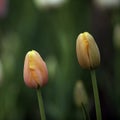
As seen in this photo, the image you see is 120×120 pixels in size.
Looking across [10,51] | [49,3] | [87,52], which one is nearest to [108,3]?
[49,3]

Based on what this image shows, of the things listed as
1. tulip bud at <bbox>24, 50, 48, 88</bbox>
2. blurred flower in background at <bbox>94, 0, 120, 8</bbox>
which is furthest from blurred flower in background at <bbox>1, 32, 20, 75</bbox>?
tulip bud at <bbox>24, 50, 48, 88</bbox>

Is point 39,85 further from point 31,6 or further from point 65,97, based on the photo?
point 31,6

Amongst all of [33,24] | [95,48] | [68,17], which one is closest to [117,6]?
[68,17]

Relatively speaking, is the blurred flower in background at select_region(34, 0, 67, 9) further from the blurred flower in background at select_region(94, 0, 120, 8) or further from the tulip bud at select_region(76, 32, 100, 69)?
the tulip bud at select_region(76, 32, 100, 69)

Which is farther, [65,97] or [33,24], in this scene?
[33,24]

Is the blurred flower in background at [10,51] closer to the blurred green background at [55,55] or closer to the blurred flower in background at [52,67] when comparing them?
the blurred green background at [55,55]

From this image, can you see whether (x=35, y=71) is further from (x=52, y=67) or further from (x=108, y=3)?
(x=108, y=3)
